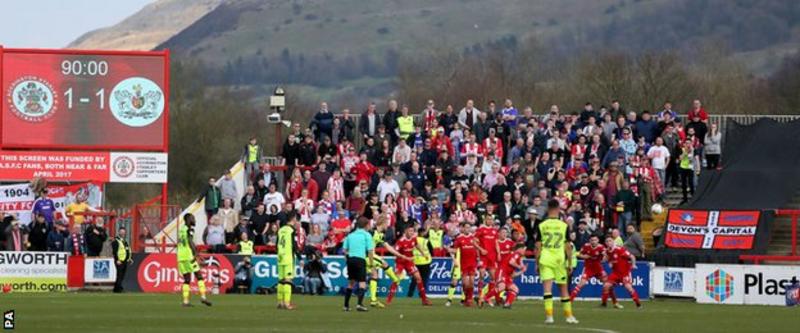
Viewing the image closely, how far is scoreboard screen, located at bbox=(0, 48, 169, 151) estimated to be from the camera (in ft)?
160

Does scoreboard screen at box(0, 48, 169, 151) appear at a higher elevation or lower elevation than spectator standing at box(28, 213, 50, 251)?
higher

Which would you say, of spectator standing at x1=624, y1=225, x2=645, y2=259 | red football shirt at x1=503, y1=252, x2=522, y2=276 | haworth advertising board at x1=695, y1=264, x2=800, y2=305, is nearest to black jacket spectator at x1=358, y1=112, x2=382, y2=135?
spectator standing at x1=624, y1=225, x2=645, y2=259

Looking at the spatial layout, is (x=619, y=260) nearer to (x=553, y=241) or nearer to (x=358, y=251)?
(x=358, y=251)

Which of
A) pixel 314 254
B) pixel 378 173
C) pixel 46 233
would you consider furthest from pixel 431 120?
pixel 46 233

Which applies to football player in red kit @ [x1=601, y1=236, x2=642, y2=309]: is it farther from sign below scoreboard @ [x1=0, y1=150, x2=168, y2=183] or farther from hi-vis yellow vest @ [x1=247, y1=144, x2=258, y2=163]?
hi-vis yellow vest @ [x1=247, y1=144, x2=258, y2=163]

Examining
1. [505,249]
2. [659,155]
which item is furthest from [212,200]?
[505,249]

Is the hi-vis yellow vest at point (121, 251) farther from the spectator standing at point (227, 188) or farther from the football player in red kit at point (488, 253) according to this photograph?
the football player in red kit at point (488, 253)

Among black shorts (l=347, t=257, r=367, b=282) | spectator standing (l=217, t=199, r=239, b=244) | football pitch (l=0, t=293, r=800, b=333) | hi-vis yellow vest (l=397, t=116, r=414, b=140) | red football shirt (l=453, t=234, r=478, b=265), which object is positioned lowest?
football pitch (l=0, t=293, r=800, b=333)

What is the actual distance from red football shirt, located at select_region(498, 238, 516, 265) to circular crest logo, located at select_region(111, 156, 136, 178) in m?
15.1

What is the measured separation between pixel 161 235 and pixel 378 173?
20.9 ft

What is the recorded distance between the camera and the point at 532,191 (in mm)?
45594

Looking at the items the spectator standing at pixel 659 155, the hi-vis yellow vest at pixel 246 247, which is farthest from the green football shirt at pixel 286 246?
the spectator standing at pixel 659 155

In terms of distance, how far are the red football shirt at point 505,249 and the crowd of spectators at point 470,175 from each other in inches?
206

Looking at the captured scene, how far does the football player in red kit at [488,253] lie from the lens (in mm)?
37138
